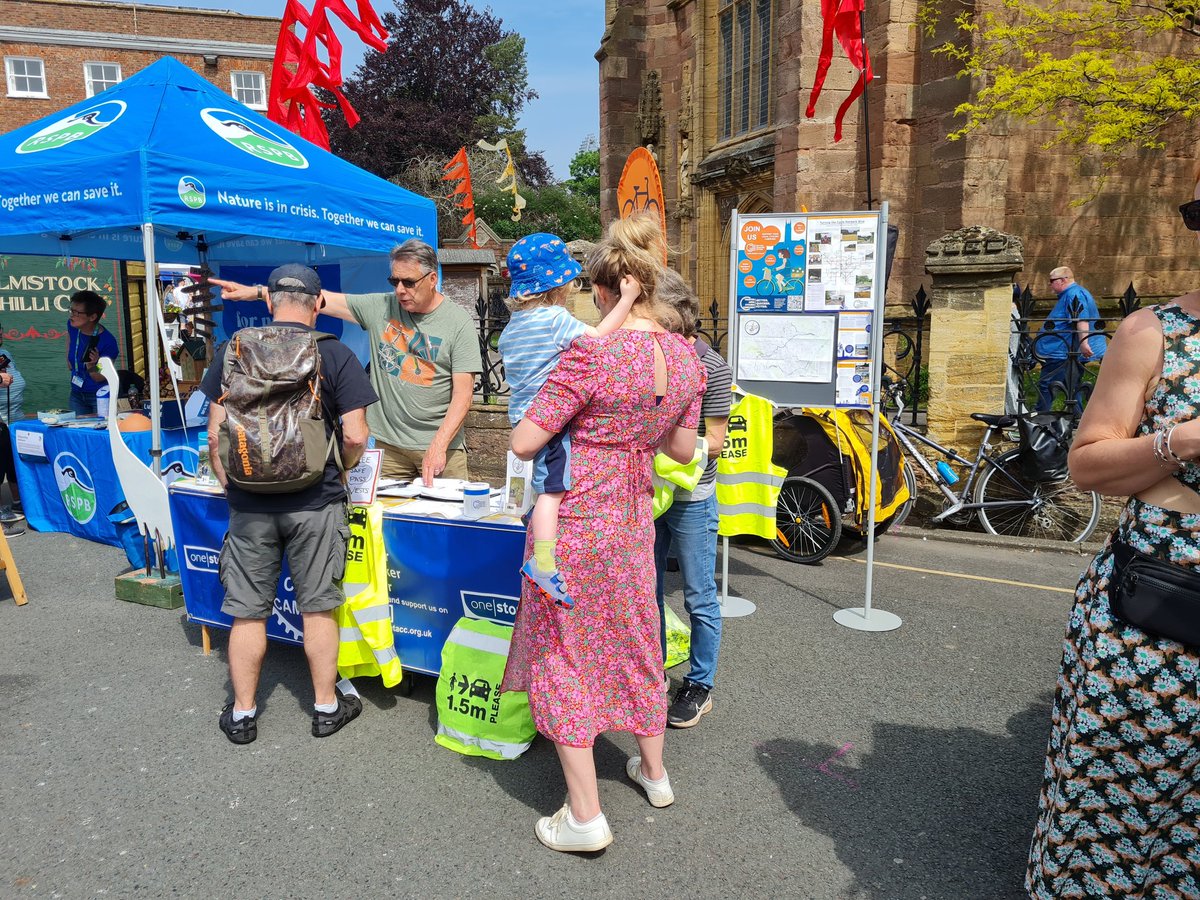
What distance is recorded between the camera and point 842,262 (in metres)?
4.87

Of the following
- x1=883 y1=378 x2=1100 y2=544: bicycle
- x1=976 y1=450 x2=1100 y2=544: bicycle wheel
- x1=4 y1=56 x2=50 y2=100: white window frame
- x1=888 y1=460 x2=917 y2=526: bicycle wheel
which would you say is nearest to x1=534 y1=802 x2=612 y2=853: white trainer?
x1=888 y1=460 x2=917 y2=526: bicycle wheel

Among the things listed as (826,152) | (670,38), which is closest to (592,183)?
(670,38)

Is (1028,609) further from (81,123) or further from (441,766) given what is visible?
(81,123)

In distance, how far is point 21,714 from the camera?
370cm

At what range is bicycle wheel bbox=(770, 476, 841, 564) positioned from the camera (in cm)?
602

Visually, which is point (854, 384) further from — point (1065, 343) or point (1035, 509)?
point (1065, 343)

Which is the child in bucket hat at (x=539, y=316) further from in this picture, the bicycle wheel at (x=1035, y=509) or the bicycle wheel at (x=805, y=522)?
the bicycle wheel at (x=1035, y=509)

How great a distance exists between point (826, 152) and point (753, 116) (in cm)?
406

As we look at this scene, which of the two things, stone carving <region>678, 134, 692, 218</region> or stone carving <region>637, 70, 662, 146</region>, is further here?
stone carving <region>637, 70, 662, 146</region>

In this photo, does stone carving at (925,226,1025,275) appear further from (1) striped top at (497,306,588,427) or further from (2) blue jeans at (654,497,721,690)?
(1) striped top at (497,306,588,427)

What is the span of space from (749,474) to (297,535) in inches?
109

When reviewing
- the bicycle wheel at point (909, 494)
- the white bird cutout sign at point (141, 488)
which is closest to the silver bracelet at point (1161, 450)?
the white bird cutout sign at point (141, 488)

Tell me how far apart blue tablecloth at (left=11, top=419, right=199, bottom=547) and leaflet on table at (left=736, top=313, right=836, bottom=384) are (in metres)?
3.95

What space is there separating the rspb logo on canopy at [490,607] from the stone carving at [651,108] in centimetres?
1717
